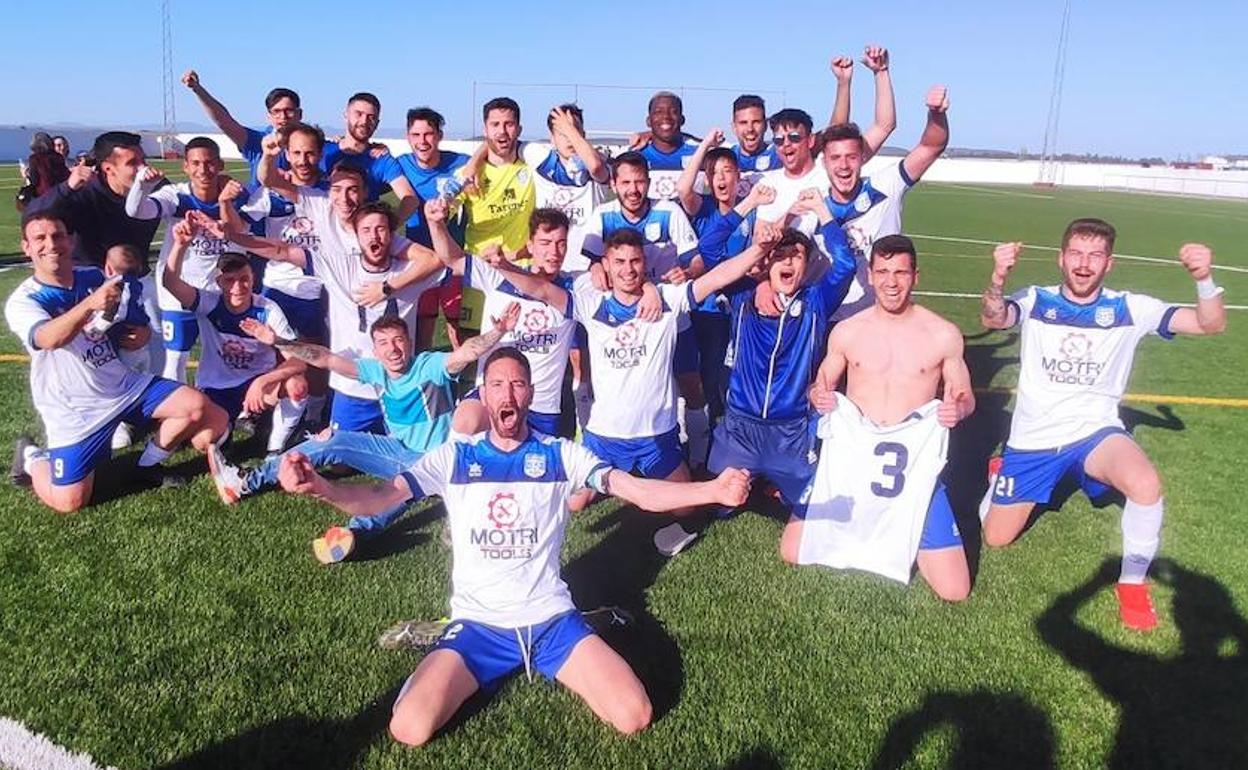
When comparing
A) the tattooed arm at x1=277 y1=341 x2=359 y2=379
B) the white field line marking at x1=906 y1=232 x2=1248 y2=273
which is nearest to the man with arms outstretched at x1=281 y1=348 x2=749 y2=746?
the tattooed arm at x1=277 y1=341 x2=359 y2=379

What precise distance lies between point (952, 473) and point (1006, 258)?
7.76 feet

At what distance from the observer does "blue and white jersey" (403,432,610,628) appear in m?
4.27

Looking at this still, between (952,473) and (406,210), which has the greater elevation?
(406,210)

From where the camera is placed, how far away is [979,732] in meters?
4.00

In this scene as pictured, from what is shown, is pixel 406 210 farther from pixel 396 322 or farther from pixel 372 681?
pixel 372 681

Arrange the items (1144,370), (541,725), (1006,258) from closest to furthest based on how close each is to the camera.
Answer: (541,725) < (1006,258) < (1144,370)

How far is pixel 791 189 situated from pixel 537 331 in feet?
8.12

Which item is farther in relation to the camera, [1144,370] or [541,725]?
[1144,370]

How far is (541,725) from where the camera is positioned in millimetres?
3961

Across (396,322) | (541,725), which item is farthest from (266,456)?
(541,725)

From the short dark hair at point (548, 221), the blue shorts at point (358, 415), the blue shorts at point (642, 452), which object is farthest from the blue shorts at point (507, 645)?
the short dark hair at point (548, 221)

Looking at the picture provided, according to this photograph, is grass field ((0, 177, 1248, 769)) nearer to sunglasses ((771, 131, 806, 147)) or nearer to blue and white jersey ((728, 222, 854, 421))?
blue and white jersey ((728, 222, 854, 421))

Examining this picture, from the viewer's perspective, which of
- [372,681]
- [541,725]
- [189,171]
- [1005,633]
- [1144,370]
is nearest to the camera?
[541,725]

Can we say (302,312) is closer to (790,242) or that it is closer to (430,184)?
(430,184)
